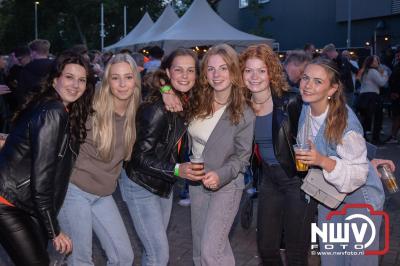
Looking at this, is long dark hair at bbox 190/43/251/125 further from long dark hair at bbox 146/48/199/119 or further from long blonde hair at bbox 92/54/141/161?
long blonde hair at bbox 92/54/141/161

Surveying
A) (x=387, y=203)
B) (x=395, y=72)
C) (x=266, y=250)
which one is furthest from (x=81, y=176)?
(x=395, y=72)

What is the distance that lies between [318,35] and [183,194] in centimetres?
1986

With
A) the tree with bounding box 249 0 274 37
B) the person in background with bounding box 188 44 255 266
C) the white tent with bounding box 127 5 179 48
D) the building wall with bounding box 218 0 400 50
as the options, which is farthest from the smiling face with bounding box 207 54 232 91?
the tree with bounding box 249 0 274 37

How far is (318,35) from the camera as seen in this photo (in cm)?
2523

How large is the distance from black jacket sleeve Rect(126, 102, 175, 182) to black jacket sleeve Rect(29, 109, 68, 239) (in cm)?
68

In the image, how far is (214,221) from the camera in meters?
3.60

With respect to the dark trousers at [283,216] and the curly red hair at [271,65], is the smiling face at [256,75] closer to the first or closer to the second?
the curly red hair at [271,65]

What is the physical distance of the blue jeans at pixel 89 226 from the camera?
3.34 m

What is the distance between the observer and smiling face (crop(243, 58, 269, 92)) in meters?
3.81

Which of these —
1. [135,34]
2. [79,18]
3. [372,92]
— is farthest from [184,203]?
[79,18]

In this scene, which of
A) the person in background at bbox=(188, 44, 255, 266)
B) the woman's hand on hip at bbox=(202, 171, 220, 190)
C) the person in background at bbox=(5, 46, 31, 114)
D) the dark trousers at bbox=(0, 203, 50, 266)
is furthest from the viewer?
the person in background at bbox=(5, 46, 31, 114)

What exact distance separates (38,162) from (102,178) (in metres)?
0.62

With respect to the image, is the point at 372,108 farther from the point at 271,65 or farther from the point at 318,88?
the point at 318,88

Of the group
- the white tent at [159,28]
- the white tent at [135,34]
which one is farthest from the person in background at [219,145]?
the white tent at [135,34]
